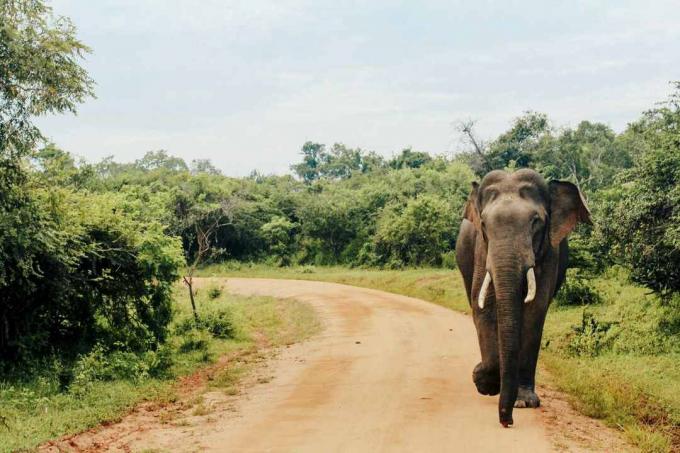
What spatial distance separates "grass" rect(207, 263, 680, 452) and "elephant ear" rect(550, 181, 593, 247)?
2442 mm

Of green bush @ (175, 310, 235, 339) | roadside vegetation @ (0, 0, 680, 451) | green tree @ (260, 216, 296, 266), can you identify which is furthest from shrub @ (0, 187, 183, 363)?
green tree @ (260, 216, 296, 266)

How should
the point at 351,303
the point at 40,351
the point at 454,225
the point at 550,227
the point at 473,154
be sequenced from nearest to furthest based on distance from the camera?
the point at 550,227 → the point at 40,351 → the point at 351,303 → the point at 454,225 → the point at 473,154

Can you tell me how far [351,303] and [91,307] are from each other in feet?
38.3

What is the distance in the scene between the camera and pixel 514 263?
8.30 meters

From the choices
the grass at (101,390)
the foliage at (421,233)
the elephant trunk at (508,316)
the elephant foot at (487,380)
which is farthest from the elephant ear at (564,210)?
the foliage at (421,233)

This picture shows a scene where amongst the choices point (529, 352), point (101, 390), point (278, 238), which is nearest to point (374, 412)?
point (529, 352)

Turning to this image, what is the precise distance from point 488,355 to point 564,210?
2222 millimetres

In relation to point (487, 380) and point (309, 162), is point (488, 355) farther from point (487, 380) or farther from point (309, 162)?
point (309, 162)

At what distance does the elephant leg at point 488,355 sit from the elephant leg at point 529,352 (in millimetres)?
378

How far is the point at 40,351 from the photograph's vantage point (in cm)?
1231

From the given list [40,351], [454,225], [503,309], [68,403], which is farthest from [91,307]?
[454,225]

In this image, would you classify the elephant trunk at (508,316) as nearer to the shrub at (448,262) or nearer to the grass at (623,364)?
the grass at (623,364)

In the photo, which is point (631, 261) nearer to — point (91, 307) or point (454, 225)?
point (91, 307)

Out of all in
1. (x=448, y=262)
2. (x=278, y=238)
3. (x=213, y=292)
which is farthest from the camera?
(x=278, y=238)
